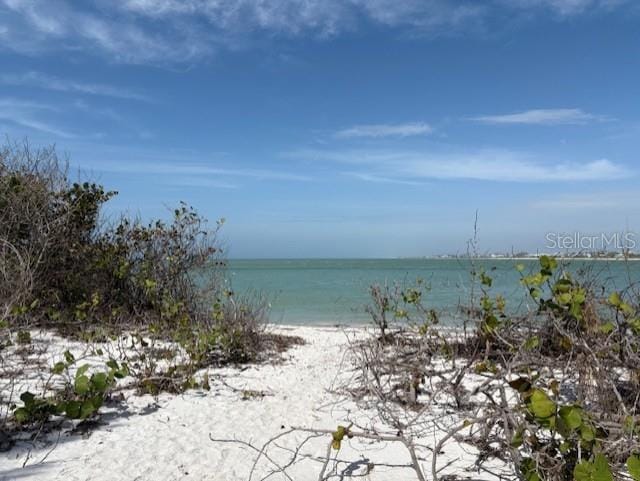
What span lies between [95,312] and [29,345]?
2950 millimetres

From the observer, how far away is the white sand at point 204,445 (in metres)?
3.79

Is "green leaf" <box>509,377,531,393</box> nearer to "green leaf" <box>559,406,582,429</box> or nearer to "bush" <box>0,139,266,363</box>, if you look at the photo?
"green leaf" <box>559,406,582,429</box>

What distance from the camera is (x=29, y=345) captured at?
749 centimetres

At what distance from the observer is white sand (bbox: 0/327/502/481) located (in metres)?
3.79

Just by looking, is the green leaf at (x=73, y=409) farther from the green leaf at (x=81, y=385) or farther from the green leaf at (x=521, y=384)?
the green leaf at (x=521, y=384)

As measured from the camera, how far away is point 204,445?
14.4ft

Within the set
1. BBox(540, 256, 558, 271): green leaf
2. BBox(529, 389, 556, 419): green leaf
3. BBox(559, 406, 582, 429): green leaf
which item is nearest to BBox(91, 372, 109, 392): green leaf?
BBox(529, 389, 556, 419): green leaf

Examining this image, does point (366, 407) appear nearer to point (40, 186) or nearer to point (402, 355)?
point (402, 355)

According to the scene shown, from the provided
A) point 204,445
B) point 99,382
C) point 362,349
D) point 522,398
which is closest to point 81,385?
point 99,382

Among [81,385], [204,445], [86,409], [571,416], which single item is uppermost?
[571,416]

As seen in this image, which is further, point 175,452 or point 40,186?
point 40,186

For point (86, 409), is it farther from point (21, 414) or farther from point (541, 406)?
point (541, 406)

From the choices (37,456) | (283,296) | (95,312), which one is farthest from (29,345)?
(283,296)

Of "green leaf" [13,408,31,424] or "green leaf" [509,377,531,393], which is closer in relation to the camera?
"green leaf" [509,377,531,393]
